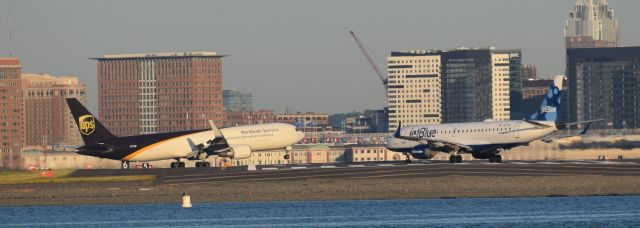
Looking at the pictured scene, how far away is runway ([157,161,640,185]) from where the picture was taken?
423 ft

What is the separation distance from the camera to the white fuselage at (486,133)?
151000 mm

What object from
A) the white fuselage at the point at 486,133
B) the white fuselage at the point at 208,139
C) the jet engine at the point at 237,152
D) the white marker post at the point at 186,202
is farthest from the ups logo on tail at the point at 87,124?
the white marker post at the point at 186,202

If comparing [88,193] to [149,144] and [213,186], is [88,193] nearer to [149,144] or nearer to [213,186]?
[213,186]

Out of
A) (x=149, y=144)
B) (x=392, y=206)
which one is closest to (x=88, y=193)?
(x=392, y=206)

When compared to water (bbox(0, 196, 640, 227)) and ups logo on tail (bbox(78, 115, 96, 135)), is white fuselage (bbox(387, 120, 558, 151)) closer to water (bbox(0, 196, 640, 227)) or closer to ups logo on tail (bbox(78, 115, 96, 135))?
water (bbox(0, 196, 640, 227))

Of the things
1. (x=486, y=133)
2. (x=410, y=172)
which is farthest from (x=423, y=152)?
(x=410, y=172)

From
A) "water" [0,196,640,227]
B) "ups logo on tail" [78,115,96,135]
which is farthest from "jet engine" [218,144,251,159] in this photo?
"water" [0,196,640,227]

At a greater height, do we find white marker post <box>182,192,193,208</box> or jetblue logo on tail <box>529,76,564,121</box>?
jetblue logo on tail <box>529,76,564,121</box>

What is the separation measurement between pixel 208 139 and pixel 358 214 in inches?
2377

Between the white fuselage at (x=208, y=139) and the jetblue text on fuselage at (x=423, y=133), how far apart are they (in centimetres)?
1545

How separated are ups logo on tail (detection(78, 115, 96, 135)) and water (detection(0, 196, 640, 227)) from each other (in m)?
42.0

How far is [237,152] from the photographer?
163 m

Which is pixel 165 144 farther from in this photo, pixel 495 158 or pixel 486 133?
pixel 495 158

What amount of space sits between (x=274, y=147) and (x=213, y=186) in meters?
43.9
